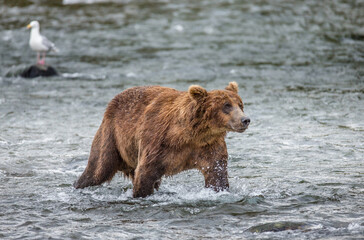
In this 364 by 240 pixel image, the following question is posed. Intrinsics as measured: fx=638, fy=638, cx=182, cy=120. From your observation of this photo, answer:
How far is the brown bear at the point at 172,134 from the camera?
607 cm

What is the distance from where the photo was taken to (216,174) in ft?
20.6

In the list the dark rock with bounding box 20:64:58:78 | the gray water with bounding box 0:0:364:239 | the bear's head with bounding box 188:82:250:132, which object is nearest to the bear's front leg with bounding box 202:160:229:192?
the gray water with bounding box 0:0:364:239

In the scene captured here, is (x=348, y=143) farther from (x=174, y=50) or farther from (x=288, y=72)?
(x=174, y=50)

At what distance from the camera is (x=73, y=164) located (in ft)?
27.7

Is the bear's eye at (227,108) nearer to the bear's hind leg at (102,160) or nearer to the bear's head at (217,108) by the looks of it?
the bear's head at (217,108)

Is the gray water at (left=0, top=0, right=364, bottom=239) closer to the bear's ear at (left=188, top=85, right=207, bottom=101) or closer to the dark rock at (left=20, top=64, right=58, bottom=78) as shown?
the dark rock at (left=20, top=64, right=58, bottom=78)

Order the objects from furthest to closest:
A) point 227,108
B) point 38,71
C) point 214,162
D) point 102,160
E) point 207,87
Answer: point 38,71 < point 207,87 < point 102,160 < point 214,162 < point 227,108

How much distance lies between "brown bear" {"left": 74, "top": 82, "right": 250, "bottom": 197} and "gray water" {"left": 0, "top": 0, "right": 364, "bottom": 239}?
11.8 inches

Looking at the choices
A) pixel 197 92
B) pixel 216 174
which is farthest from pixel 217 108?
pixel 216 174

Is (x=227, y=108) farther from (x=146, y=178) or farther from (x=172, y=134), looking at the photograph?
(x=146, y=178)

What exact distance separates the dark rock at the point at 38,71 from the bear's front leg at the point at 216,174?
9638 millimetres

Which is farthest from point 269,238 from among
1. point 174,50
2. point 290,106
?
point 174,50

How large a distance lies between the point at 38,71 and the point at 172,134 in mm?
9571

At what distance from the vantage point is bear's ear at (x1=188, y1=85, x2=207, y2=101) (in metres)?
6.01
